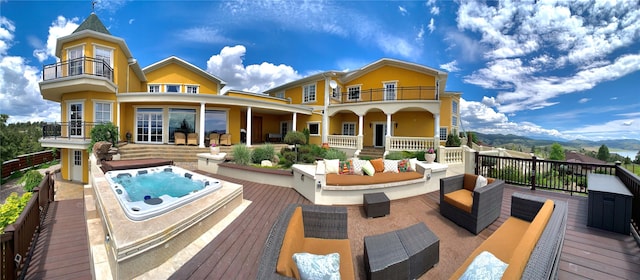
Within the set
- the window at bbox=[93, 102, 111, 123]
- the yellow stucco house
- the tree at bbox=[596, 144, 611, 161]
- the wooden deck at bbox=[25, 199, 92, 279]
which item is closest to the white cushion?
the yellow stucco house

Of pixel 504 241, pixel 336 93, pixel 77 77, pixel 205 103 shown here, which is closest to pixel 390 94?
pixel 336 93

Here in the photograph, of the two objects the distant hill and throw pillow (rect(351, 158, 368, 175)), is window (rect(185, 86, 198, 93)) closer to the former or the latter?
throw pillow (rect(351, 158, 368, 175))

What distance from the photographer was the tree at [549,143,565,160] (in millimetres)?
17678

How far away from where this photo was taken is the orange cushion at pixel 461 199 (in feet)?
13.7

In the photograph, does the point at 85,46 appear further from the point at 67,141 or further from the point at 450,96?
the point at 450,96

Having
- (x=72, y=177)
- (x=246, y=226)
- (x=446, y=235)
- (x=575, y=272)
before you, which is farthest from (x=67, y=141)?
(x=575, y=272)

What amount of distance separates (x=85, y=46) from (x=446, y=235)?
17245mm

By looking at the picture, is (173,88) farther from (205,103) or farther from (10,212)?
(10,212)

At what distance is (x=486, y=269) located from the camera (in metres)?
2.04

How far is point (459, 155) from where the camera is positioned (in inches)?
389

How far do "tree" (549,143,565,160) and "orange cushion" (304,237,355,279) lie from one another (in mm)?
23799

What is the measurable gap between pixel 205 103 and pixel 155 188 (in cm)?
643

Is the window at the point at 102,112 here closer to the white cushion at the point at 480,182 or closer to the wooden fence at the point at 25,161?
the wooden fence at the point at 25,161

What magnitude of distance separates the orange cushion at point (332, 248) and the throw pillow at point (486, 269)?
118 centimetres
